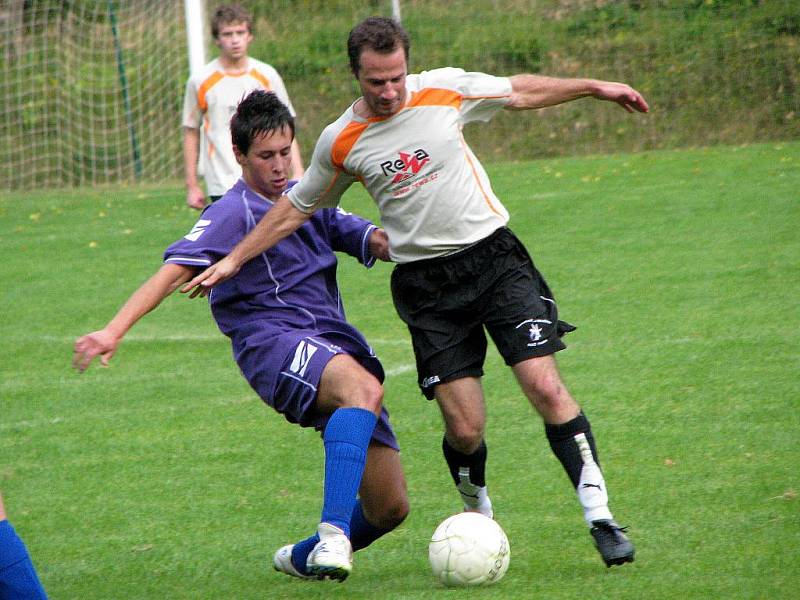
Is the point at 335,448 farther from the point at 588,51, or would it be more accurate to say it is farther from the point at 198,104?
the point at 588,51

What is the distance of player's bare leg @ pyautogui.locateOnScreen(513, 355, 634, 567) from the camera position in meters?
4.36

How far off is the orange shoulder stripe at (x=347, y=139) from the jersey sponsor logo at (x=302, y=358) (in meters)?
0.71

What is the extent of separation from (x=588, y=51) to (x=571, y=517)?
585 inches

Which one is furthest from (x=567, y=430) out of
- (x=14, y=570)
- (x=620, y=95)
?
(x=14, y=570)

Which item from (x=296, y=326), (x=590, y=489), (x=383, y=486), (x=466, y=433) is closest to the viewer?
(x=590, y=489)

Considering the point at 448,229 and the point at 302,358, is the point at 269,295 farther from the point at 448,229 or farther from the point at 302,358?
the point at 448,229

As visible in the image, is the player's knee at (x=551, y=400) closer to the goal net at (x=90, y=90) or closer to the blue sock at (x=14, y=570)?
the blue sock at (x=14, y=570)

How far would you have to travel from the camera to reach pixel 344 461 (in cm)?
414

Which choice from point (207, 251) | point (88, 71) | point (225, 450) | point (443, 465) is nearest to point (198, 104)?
point (225, 450)

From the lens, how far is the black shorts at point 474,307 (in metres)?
4.56

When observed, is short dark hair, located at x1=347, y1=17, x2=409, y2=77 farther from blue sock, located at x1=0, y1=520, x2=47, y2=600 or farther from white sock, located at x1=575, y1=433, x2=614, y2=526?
blue sock, located at x1=0, y1=520, x2=47, y2=600

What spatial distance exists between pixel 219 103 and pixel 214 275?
5.66m

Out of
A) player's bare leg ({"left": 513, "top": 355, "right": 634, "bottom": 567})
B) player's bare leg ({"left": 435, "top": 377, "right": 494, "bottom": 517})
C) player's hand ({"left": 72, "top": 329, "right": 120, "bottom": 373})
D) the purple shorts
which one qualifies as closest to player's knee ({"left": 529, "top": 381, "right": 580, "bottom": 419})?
player's bare leg ({"left": 513, "top": 355, "right": 634, "bottom": 567})

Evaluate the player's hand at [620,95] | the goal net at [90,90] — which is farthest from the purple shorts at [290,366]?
the goal net at [90,90]
